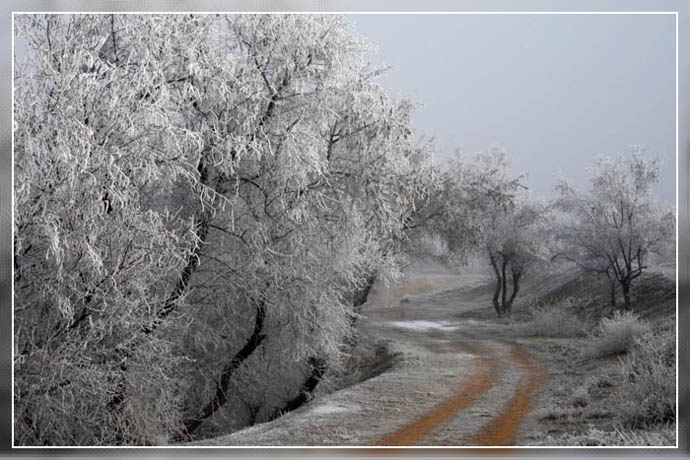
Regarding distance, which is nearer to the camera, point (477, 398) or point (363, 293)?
point (477, 398)

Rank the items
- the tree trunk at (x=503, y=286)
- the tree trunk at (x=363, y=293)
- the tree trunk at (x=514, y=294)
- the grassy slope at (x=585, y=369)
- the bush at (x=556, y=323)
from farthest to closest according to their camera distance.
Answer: the tree trunk at (x=363, y=293) → the tree trunk at (x=514, y=294) → the tree trunk at (x=503, y=286) → the bush at (x=556, y=323) → the grassy slope at (x=585, y=369)

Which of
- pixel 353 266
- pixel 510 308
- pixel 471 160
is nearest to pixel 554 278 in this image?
pixel 510 308

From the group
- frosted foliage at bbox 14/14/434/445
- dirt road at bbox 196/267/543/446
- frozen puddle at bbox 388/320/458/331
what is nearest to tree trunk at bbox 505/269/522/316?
dirt road at bbox 196/267/543/446

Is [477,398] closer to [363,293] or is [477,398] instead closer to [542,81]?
[363,293]

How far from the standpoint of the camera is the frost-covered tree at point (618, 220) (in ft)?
18.5

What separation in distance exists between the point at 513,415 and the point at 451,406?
50cm

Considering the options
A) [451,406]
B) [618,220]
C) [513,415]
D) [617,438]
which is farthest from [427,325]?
[617,438]

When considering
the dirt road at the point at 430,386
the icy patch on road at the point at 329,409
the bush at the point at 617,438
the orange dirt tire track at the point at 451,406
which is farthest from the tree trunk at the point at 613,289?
the icy patch on road at the point at 329,409

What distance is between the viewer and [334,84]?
6434 mm

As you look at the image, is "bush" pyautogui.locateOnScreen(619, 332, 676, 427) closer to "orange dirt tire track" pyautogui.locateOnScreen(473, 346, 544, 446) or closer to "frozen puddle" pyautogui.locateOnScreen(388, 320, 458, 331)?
"orange dirt tire track" pyautogui.locateOnScreen(473, 346, 544, 446)

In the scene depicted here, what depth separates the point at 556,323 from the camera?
20.7 feet

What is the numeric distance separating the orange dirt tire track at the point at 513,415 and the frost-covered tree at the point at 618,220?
3.16ft

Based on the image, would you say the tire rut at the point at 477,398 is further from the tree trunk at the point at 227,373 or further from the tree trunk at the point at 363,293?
the tree trunk at the point at 227,373

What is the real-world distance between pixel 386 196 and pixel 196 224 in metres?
1.81
